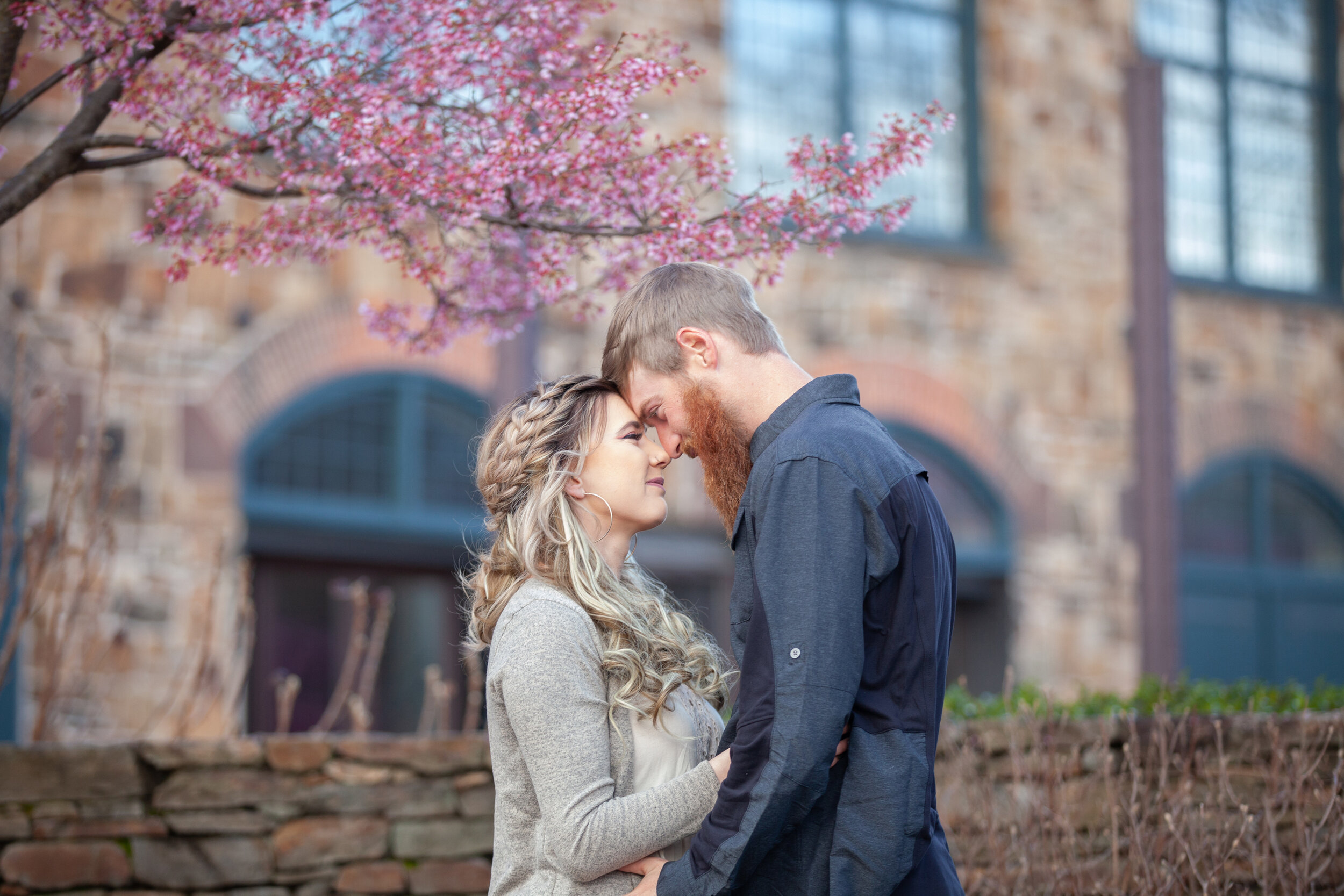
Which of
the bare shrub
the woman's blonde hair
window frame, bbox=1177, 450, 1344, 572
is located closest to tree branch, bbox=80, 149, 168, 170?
the woman's blonde hair

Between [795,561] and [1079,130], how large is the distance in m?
8.87

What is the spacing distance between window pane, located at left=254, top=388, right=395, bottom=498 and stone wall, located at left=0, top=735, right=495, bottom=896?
10.8ft

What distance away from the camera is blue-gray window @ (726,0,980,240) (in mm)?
9359

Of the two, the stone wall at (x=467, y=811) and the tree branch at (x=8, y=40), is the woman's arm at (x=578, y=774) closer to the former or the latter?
the stone wall at (x=467, y=811)

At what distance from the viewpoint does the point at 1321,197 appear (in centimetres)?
1130

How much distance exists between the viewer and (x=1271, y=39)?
37.3 feet

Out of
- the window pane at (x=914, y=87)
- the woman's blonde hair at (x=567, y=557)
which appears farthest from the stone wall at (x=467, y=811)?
the window pane at (x=914, y=87)

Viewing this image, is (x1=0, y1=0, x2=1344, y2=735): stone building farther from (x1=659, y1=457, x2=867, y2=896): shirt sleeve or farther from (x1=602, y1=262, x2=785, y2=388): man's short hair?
(x1=659, y1=457, x2=867, y2=896): shirt sleeve

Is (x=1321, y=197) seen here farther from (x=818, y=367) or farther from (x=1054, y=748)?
(x=1054, y=748)

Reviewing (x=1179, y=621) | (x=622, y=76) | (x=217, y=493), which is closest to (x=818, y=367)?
(x=1179, y=621)

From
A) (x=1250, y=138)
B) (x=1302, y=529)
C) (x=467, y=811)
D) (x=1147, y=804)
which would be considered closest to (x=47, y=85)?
(x=467, y=811)

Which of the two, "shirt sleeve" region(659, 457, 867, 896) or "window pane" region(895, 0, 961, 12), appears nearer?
"shirt sleeve" region(659, 457, 867, 896)

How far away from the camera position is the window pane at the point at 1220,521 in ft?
33.7

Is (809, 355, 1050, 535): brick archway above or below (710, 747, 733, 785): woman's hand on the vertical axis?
above
